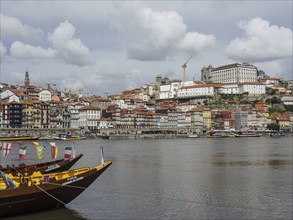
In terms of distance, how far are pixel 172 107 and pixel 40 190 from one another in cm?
11647

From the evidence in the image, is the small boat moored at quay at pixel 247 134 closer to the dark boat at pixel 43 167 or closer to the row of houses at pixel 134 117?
the row of houses at pixel 134 117

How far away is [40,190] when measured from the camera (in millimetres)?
16328

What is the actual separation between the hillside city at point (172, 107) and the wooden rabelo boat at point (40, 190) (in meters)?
89.4

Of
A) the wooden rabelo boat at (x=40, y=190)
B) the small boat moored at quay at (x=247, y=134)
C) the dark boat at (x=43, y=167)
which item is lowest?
the wooden rabelo boat at (x=40, y=190)

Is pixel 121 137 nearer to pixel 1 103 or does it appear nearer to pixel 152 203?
pixel 1 103

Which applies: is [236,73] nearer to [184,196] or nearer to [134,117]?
[134,117]

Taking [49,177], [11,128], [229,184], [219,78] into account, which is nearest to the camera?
[49,177]

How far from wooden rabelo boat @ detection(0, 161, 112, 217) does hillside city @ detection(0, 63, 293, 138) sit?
293 feet

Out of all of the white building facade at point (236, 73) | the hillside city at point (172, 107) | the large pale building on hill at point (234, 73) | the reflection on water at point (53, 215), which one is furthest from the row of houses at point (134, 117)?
the reflection on water at point (53, 215)

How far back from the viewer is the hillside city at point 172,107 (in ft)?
369

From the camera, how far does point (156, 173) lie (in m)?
28.9

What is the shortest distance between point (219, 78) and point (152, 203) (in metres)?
143

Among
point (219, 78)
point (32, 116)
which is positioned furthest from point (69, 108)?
point (219, 78)

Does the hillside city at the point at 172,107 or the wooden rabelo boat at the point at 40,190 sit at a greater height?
the hillside city at the point at 172,107
